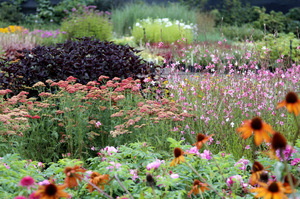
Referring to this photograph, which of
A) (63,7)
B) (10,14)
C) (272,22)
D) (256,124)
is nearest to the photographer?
(256,124)

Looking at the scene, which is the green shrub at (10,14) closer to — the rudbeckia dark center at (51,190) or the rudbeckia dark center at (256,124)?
the rudbeckia dark center at (51,190)

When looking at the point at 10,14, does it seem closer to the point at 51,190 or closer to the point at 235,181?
the point at 235,181

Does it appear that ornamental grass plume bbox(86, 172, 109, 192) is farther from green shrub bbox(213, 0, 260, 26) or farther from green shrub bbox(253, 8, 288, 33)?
green shrub bbox(213, 0, 260, 26)

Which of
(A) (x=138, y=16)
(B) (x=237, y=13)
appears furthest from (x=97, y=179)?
(B) (x=237, y=13)

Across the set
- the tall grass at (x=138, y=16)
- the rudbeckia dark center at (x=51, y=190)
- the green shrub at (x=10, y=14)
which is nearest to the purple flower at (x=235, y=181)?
the rudbeckia dark center at (x=51, y=190)

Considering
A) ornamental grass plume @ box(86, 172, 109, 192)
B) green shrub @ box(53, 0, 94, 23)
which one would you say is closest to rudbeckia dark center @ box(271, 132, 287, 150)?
ornamental grass plume @ box(86, 172, 109, 192)

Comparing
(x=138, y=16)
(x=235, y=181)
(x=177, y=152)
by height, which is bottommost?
(x=138, y=16)

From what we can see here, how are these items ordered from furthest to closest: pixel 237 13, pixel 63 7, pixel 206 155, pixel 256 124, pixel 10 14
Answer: pixel 63 7 < pixel 237 13 < pixel 10 14 < pixel 206 155 < pixel 256 124

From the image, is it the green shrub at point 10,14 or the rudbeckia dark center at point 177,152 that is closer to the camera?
the rudbeckia dark center at point 177,152

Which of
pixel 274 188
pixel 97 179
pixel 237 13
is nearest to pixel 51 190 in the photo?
pixel 97 179

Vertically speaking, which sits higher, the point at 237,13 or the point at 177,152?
the point at 177,152

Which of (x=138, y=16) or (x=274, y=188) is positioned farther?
(x=138, y=16)

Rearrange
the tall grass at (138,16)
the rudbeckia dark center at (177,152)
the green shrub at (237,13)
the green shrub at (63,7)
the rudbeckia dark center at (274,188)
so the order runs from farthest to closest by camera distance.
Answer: the green shrub at (63,7) → the green shrub at (237,13) → the tall grass at (138,16) → the rudbeckia dark center at (177,152) → the rudbeckia dark center at (274,188)

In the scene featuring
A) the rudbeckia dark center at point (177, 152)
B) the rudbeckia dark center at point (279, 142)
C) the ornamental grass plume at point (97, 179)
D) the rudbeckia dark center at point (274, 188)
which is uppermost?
the rudbeckia dark center at point (279, 142)
